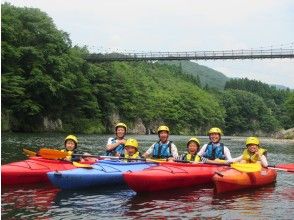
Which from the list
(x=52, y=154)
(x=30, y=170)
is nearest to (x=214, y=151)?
(x=52, y=154)

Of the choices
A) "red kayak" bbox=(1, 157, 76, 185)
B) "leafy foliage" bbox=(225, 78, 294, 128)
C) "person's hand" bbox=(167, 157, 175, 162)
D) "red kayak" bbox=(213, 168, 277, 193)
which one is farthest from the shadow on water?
"leafy foliage" bbox=(225, 78, 294, 128)

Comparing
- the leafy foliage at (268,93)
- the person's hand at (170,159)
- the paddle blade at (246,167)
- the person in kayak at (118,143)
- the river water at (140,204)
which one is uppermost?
the leafy foliage at (268,93)

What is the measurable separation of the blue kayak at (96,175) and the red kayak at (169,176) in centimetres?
59

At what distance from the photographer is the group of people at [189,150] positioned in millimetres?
11680

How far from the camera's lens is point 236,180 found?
33.8 feet

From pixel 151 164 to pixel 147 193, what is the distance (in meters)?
1.22

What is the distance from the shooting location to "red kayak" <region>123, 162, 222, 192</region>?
31.4 ft

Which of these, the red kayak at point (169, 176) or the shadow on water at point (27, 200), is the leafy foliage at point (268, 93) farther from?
the shadow on water at point (27, 200)

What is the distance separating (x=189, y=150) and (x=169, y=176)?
2.10m

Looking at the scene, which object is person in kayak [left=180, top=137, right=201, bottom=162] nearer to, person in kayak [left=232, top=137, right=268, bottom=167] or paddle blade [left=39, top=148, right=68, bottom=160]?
person in kayak [left=232, top=137, right=268, bottom=167]

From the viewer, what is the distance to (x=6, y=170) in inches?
418

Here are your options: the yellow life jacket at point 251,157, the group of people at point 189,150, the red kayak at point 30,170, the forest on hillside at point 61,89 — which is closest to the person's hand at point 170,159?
the group of people at point 189,150

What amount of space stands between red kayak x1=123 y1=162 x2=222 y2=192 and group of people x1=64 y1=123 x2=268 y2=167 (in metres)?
0.51

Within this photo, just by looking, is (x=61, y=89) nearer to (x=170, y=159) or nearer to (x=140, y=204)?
(x=170, y=159)
